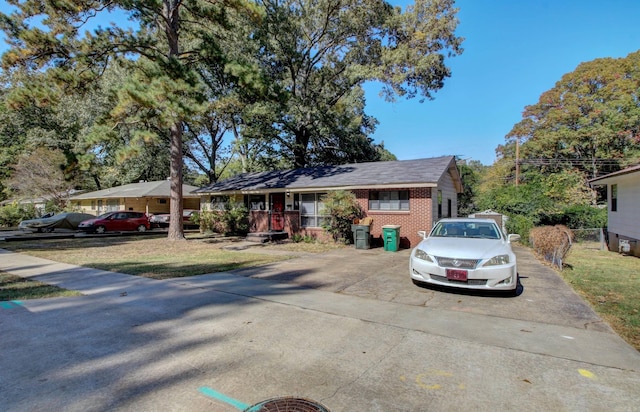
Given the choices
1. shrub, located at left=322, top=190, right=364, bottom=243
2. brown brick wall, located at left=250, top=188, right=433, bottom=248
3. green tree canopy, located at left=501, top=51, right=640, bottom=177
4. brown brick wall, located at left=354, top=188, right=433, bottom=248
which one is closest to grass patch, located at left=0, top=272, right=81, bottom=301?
shrub, located at left=322, top=190, right=364, bottom=243

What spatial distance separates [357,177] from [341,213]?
8.91ft

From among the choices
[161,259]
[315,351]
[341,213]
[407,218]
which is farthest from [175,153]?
[315,351]

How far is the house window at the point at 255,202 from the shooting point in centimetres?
1975

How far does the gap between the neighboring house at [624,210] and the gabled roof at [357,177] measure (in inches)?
241

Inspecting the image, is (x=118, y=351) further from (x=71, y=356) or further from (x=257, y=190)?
(x=257, y=190)

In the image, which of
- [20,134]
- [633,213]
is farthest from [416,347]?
[20,134]

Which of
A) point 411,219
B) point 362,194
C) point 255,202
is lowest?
point 411,219

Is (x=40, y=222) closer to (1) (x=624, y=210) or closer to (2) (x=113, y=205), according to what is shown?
(2) (x=113, y=205)

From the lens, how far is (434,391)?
9.86 ft

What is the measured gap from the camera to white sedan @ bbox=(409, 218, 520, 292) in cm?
595

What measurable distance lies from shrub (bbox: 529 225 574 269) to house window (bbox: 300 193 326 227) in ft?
30.5

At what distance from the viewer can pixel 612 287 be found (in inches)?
271

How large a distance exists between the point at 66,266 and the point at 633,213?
61.9ft

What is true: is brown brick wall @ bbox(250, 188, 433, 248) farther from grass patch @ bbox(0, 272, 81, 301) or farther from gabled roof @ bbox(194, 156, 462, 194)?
grass patch @ bbox(0, 272, 81, 301)
